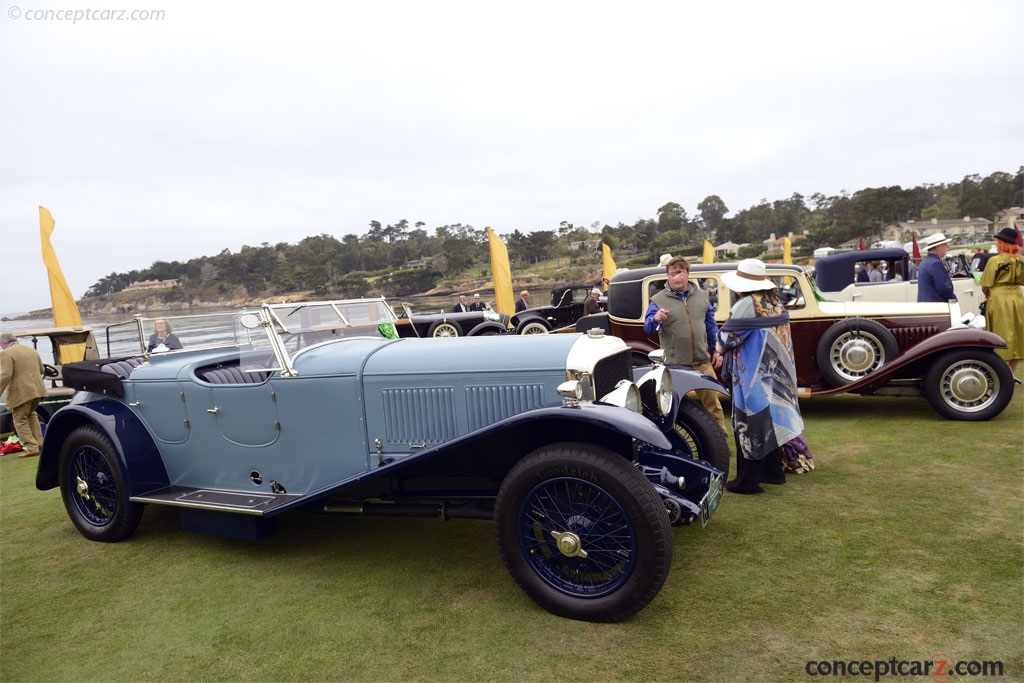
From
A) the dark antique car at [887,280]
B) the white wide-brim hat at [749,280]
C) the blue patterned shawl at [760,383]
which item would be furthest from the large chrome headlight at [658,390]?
the dark antique car at [887,280]

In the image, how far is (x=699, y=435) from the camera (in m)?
4.23

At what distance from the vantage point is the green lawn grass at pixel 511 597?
256cm

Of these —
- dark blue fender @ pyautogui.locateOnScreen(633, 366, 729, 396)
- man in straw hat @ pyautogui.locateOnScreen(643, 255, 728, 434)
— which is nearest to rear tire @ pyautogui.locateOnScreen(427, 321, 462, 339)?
man in straw hat @ pyautogui.locateOnScreen(643, 255, 728, 434)

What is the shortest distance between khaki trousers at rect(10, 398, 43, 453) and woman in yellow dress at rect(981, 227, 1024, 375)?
38.0ft

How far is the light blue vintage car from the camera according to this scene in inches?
113

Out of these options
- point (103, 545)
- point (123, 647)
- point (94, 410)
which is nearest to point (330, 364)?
point (123, 647)

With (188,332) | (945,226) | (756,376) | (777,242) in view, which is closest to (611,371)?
(756,376)

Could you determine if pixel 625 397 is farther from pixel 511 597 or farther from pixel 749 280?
pixel 749 280

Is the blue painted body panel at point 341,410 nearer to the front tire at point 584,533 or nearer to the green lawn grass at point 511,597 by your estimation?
the front tire at point 584,533

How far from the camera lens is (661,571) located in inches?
106

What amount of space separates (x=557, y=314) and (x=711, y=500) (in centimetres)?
1249

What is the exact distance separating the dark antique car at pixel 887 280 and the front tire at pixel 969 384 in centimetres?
469

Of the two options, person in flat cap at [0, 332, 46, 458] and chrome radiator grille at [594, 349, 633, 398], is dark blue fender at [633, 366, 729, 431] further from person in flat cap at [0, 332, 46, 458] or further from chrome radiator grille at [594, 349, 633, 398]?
person in flat cap at [0, 332, 46, 458]

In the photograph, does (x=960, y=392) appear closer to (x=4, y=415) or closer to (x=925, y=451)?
(x=925, y=451)
